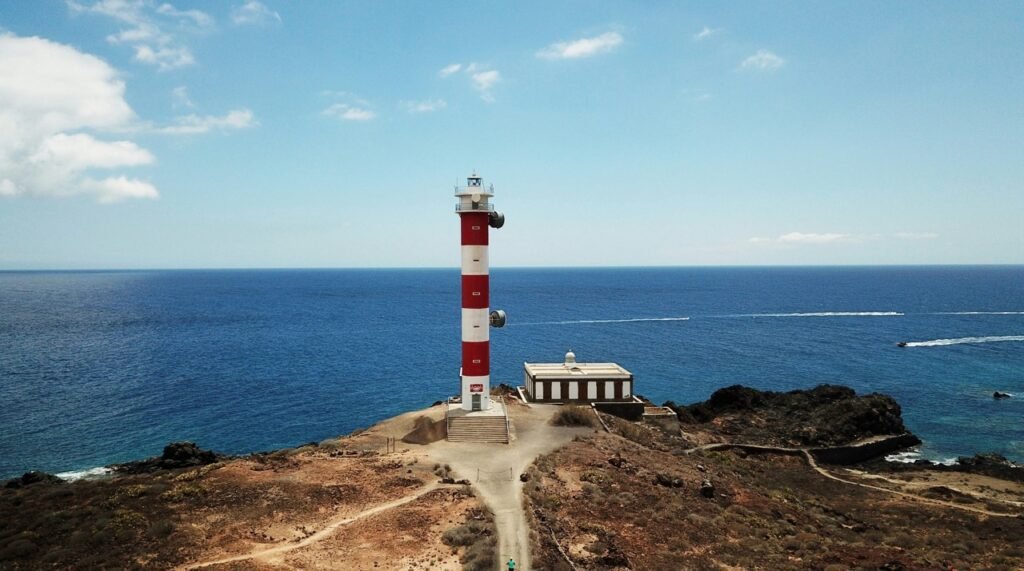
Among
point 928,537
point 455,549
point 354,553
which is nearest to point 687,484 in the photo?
point 928,537

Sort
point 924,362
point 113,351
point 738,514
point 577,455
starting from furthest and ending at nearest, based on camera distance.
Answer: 1. point 113,351
2. point 924,362
3. point 577,455
4. point 738,514

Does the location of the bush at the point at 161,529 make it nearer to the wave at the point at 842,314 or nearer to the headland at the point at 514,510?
the headland at the point at 514,510

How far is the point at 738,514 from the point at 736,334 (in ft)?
292

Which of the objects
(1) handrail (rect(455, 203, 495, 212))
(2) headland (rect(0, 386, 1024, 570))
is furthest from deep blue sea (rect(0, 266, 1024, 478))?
(1) handrail (rect(455, 203, 495, 212))

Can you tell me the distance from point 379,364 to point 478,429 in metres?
50.6

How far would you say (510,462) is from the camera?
31.3 m

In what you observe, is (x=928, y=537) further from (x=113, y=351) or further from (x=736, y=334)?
(x=113, y=351)

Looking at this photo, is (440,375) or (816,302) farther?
(816,302)

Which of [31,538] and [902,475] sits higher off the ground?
[31,538]

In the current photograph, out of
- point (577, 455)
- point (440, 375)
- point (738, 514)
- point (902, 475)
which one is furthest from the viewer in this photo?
point (440, 375)

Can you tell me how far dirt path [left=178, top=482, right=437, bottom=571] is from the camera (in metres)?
20.0

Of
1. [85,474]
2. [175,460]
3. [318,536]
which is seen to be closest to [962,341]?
[318,536]

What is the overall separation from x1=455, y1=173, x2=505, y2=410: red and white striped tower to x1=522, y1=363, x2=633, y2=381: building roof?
353 inches

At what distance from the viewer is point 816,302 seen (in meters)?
179
